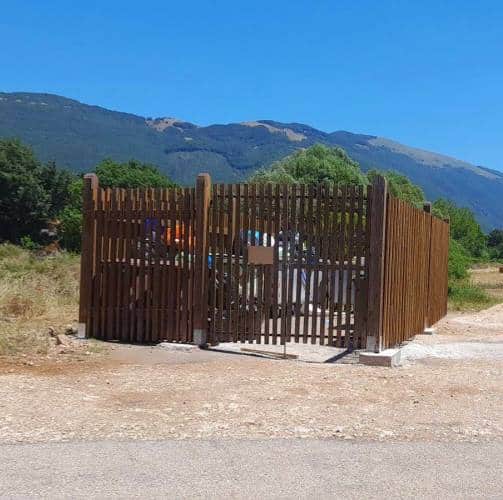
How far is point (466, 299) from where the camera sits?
26094 mm

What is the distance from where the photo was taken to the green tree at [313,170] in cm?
3478

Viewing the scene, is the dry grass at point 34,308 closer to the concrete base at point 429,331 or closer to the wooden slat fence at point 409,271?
the wooden slat fence at point 409,271

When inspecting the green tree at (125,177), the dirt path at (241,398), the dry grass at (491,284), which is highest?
the green tree at (125,177)

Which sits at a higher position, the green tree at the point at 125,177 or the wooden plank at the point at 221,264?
the green tree at the point at 125,177

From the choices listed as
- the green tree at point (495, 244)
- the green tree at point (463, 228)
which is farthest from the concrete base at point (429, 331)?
the green tree at point (495, 244)

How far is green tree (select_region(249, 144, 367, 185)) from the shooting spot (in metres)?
34.8

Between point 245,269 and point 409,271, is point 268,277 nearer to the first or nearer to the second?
Answer: point 245,269

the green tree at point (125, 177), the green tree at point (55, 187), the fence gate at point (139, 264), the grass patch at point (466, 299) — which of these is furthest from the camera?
the green tree at point (125, 177)

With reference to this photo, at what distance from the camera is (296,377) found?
8.97 meters

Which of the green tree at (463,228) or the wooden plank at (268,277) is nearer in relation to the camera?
the wooden plank at (268,277)

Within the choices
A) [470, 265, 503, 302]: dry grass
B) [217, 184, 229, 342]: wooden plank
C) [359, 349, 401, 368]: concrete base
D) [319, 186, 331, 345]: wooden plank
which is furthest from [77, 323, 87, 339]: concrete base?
[470, 265, 503, 302]: dry grass

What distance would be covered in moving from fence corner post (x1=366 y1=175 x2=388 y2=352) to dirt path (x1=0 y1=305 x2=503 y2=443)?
620 millimetres

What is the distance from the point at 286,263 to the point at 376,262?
1288 millimetres

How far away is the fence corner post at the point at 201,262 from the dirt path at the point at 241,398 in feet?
1.53
